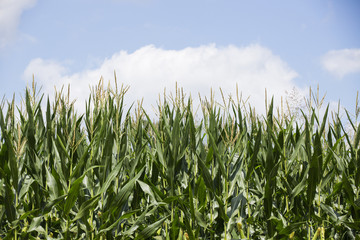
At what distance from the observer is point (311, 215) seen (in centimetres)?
298

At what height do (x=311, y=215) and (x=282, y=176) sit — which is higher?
(x=282, y=176)

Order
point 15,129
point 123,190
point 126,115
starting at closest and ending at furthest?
point 123,190 < point 126,115 < point 15,129

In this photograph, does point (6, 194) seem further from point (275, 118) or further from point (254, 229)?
point (275, 118)

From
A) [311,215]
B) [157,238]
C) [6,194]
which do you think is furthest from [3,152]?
[311,215]

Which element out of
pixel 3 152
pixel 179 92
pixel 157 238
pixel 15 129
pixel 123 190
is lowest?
pixel 157 238

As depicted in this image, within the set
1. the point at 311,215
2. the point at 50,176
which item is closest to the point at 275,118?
the point at 311,215

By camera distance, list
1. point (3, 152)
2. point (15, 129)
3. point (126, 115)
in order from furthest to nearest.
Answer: point (15, 129)
point (126, 115)
point (3, 152)

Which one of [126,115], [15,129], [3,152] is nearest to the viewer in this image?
[3,152]

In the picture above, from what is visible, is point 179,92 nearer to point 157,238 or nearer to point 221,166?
point 221,166

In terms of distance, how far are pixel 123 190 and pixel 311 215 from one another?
60.1 inches

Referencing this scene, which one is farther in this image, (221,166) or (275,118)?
(275,118)

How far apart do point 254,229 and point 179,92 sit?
4.52ft

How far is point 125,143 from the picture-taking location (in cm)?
291

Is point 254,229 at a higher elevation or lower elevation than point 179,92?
lower
